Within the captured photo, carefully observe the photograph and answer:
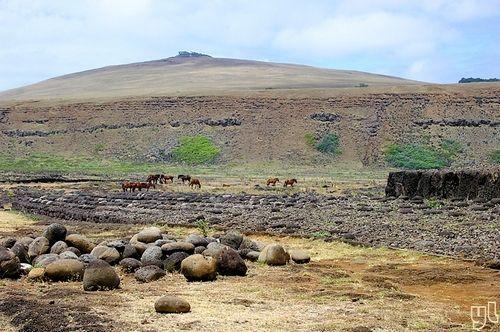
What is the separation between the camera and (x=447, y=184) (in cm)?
2778

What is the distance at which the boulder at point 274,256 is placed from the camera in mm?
16156

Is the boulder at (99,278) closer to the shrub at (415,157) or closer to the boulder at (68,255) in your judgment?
the boulder at (68,255)

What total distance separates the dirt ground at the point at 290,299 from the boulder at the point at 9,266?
1.02ft

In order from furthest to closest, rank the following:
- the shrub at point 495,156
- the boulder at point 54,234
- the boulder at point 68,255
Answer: the shrub at point 495,156, the boulder at point 54,234, the boulder at point 68,255

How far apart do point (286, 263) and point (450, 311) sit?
18.4 ft

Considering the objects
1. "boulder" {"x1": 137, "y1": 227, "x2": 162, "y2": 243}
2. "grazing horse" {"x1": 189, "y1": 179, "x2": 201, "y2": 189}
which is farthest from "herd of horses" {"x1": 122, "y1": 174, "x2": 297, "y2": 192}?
"boulder" {"x1": 137, "y1": 227, "x2": 162, "y2": 243}

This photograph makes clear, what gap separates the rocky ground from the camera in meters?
18.5

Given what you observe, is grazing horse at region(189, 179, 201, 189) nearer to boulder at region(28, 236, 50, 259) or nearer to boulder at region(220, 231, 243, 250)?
boulder at region(220, 231, 243, 250)

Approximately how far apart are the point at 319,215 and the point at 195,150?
50250mm

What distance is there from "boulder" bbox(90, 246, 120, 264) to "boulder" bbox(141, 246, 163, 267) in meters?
0.61

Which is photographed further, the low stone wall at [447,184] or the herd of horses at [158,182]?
the herd of horses at [158,182]

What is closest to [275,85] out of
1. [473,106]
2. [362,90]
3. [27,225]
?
[362,90]

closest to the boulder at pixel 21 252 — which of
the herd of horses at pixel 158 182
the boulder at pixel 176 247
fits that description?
the boulder at pixel 176 247

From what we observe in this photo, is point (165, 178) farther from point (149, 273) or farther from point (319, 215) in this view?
point (149, 273)
